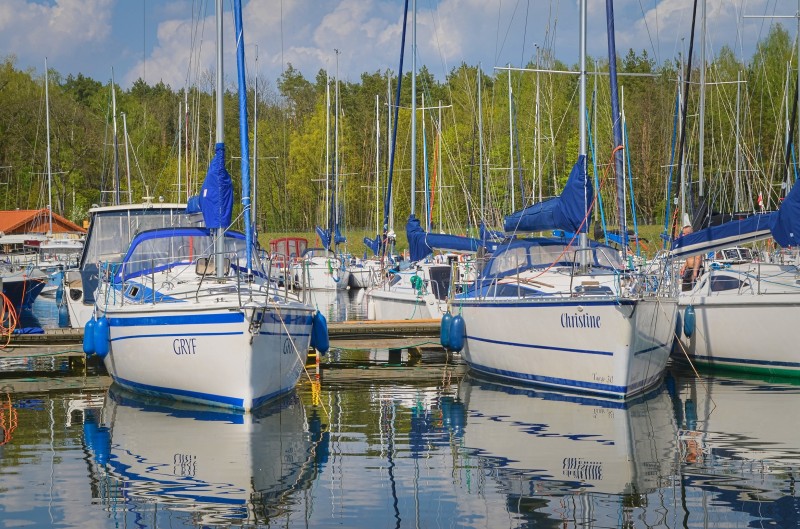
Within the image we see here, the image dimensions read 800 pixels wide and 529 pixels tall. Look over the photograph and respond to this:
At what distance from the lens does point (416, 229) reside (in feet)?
92.6

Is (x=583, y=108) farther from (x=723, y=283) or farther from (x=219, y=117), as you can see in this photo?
(x=219, y=117)

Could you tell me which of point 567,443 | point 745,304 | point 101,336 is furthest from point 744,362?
point 101,336

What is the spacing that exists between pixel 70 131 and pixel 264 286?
59.7m

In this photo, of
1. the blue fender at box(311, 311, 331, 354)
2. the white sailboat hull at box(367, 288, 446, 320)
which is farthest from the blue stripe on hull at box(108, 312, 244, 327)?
the white sailboat hull at box(367, 288, 446, 320)

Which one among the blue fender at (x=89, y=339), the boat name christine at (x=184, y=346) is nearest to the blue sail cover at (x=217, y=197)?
the boat name christine at (x=184, y=346)

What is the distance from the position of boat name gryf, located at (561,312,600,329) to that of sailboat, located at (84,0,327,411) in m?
3.87

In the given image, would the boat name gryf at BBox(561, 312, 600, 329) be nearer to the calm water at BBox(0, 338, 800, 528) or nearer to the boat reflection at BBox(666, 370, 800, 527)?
the calm water at BBox(0, 338, 800, 528)

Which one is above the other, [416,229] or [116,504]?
[416,229]

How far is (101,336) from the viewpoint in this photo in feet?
56.1

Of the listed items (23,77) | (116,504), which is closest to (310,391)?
(116,504)

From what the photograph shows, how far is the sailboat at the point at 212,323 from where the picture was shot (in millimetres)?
14682

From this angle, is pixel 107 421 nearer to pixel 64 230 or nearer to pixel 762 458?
pixel 762 458

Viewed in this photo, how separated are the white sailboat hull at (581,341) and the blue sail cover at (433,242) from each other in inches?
241

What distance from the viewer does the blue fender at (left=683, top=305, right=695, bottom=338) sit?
20141mm
